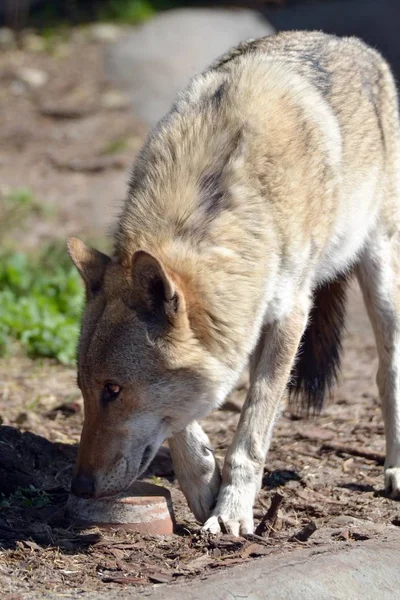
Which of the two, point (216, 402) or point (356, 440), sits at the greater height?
point (216, 402)

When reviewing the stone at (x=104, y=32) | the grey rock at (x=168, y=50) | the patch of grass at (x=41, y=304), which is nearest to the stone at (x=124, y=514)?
the patch of grass at (x=41, y=304)

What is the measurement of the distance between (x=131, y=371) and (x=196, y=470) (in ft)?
2.31

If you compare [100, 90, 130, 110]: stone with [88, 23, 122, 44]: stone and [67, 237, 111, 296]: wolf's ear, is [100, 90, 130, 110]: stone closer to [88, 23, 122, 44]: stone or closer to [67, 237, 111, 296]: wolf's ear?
[88, 23, 122, 44]: stone

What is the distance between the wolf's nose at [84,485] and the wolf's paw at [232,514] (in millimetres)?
492

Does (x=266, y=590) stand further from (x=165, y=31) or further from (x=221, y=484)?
(x=165, y=31)

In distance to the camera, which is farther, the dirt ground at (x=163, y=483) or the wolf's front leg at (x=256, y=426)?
the wolf's front leg at (x=256, y=426)

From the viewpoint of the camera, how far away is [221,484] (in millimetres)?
4266

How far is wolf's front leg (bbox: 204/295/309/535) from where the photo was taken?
4.13 m

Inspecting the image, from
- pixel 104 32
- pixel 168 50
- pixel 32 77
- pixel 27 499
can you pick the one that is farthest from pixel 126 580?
pixel 104 32

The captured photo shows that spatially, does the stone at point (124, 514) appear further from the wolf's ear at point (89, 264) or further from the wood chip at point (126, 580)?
the wolf's ear at point (89, 264)

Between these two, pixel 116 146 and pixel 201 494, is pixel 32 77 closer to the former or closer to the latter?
pixel 116 146

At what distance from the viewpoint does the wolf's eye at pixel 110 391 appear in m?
3.89

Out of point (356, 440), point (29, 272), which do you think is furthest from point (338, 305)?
point (29, 272)

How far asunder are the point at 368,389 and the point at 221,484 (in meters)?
2.65
